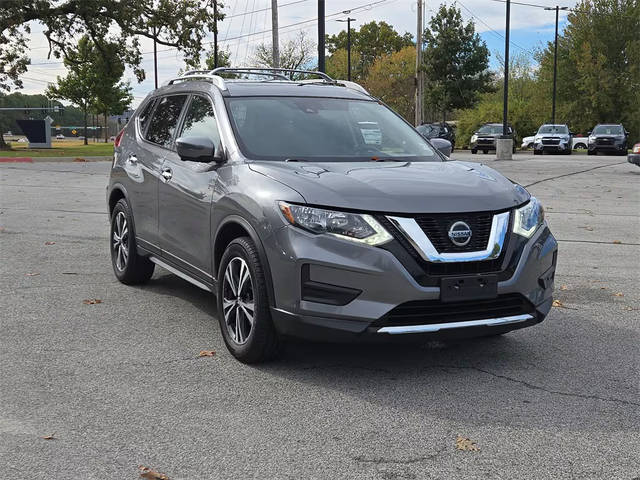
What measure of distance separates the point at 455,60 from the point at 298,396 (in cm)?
6735

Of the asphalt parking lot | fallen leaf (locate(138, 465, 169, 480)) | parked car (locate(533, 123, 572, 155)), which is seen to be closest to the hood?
the asphalt parking lot

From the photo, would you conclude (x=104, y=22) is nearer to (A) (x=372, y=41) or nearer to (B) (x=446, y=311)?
(B) (x=446, y=311)

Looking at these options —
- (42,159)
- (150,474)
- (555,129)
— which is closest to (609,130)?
(555,129)

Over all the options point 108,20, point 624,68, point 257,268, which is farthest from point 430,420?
point 624,68

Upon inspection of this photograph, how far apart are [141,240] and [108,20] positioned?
37.6 metres

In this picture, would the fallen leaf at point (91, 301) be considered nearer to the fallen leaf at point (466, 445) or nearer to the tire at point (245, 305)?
the tire at point (245, 305)

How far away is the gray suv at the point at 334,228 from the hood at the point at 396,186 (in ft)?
0.04

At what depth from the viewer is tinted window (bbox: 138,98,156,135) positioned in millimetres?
7301

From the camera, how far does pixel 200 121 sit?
20.2ft

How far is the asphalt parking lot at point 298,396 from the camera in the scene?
3.56 meters

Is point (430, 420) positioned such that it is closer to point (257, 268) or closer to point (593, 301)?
point (257, 268)

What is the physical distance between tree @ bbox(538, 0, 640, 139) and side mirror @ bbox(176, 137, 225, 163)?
A: 65587mm

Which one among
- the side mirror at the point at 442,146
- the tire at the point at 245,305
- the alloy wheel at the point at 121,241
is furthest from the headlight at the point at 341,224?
the alloy wheel at the point at 121,241

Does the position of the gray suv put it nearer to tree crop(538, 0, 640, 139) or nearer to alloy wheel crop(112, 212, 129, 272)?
alloy wheel crop(112, 212, 129, 272)
